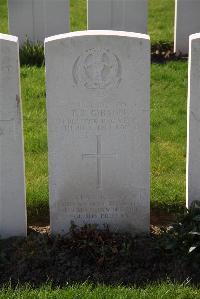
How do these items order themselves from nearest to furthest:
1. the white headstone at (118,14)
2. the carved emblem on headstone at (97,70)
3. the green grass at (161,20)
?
the carved emblem on headstone at (97,70)
the white headstone at (118,14)
the green grass at (161,20)

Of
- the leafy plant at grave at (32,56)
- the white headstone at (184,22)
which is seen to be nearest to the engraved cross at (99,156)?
the leafy plant at grave at (32,56)

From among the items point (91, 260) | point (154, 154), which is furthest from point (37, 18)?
point (91, 260)

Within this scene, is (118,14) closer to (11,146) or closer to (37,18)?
(37,18)

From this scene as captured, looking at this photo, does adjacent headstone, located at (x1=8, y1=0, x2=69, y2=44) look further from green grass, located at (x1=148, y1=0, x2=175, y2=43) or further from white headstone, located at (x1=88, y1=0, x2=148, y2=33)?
green grass, located at (x1=148, y1=0, x2=175, y2=43)

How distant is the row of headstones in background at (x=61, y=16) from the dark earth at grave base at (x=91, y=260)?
16.8 ft

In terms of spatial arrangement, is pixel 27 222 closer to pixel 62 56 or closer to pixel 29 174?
pixel 29 174

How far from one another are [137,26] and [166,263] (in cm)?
552

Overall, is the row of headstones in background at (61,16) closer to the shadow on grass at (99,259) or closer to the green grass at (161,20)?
the green grass at (161,20)

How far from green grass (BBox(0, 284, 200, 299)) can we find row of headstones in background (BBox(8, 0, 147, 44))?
18.8 feet

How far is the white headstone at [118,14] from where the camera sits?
968cm

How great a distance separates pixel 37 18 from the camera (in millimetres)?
9930

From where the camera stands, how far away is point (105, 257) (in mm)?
4977

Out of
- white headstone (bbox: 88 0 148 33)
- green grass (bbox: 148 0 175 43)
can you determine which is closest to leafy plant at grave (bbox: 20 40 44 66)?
white headstone (bbox: 88 0 148 33)

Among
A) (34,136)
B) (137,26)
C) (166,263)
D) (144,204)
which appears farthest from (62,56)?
(137,26)
